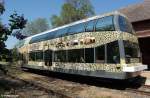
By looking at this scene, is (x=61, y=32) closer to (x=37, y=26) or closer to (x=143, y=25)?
(x=143, y=25)

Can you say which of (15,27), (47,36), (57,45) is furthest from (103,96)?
(47,36)

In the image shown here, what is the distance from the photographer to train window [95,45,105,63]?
1582 centimetres

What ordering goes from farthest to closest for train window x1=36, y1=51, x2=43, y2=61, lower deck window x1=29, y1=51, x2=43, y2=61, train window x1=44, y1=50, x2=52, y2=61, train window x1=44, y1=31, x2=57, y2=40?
lower deck window x1=29, y1=51, x2=43, y2=61
train window x1=36, y1=51, x2=43, y2=61
train window x1=44, y1=50, x2=52, y2=61
train window x1=44, y1=31, x2=57, y2=40

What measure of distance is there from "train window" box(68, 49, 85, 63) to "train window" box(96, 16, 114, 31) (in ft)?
7.02

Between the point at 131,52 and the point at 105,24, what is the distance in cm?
210

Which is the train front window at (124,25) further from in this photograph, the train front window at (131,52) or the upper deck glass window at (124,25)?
the train front window at (131,52)

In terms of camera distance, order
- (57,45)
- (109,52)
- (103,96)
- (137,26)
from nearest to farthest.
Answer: (103,96) → (109,52) → (57,45) → (137,26)

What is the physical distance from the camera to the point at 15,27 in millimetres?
14289

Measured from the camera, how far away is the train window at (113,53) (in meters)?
15.1

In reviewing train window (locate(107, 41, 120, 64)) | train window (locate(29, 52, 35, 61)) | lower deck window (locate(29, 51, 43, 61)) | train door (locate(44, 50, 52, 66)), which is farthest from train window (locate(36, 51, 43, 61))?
train window (locate(107, 41, 120, 64))

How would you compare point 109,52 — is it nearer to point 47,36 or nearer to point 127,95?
point 127,95

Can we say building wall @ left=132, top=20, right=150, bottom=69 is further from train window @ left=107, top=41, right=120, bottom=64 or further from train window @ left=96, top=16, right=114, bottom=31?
train window @ left=107, top=41, right=120, bottom=64

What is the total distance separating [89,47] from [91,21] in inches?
64.0

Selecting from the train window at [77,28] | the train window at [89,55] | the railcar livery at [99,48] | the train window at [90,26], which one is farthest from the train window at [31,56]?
the train window at [89,55]
